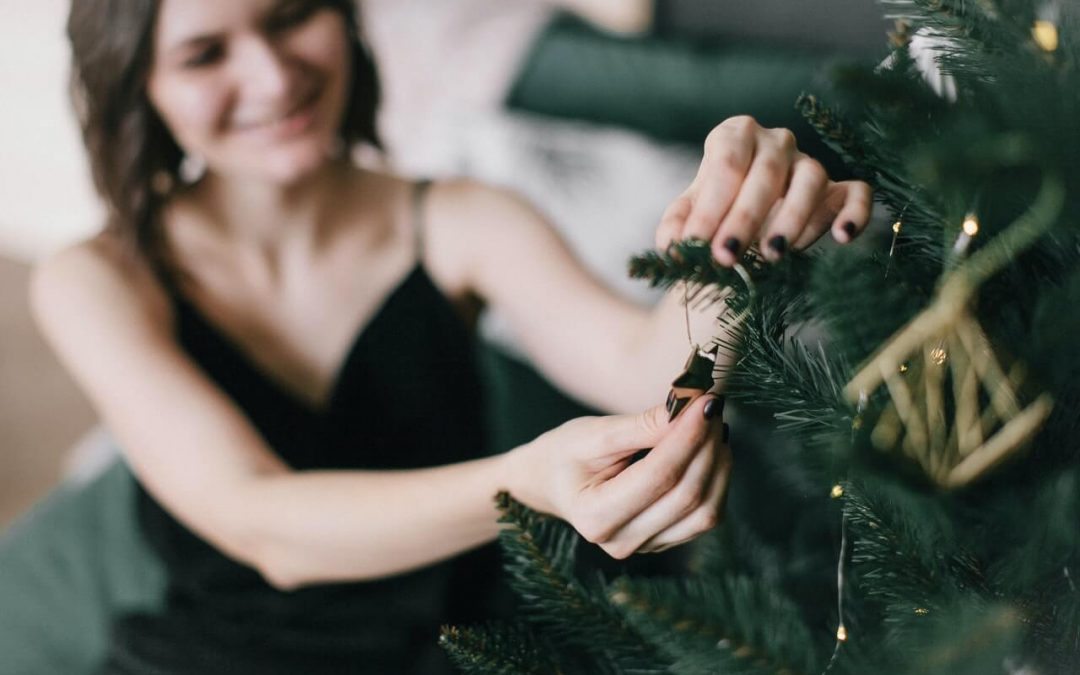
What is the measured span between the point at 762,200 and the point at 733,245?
0.04 meters

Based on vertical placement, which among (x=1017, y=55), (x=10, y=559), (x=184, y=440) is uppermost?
(x=1017, y=55)

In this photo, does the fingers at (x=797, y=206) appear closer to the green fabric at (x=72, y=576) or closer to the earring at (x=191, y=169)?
the earring at (x=191, y=169)

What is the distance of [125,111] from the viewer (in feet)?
2.51

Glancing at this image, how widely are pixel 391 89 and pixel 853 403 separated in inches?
47.9

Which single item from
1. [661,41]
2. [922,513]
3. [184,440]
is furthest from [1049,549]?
[661,41]

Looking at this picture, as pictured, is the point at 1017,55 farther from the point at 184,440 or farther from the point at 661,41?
the point at 661,41

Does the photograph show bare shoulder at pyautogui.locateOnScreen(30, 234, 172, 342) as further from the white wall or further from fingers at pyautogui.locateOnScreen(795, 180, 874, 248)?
fingers at pyautogui.locateOnScreen(795, 180, 874, 248)

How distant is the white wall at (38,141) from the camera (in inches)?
33.3

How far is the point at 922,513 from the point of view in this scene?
0.33 metres

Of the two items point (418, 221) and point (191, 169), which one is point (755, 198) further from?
point (191, 169)

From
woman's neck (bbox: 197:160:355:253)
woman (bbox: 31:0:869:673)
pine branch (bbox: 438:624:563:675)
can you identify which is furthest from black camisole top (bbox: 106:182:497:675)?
pine branch (bbox: 438:624:563:675)

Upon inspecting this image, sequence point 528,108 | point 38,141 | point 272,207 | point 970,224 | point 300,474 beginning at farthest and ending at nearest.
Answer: point 528,108
point 38,141
point 272,207
point 300,474
point 970,224

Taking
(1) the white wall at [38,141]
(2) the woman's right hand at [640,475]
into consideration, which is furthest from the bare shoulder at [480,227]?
(2) the woman's right hand at [640,475]

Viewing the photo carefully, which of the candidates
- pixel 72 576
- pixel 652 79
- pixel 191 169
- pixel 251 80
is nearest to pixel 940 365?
pixel 251 80
